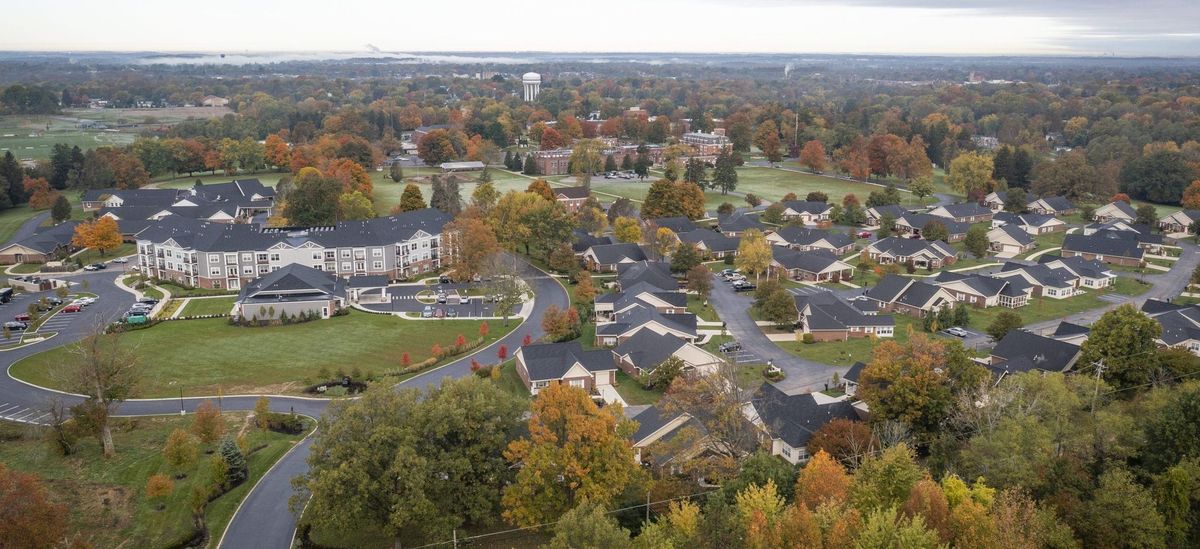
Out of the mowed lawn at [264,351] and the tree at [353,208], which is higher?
the tree at [353,208]

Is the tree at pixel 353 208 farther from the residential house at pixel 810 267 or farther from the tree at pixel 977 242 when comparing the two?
the tree at pixel 977 242

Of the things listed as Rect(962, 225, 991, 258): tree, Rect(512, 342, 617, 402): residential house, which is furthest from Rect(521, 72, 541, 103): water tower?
Rect(512, 342, 617, 402): residential house

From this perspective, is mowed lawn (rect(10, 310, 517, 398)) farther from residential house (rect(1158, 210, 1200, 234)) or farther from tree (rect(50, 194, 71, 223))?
residential house (rect(1158, 210, 1200, 234))

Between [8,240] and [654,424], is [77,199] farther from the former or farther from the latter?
[654,424]

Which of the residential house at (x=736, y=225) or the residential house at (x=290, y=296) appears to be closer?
the residential house at (x=290, y=296)

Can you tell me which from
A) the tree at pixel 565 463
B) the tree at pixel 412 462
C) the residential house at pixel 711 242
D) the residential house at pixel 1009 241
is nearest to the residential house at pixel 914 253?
the residential house at pixel 1009 241

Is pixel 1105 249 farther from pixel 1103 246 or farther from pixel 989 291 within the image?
pixel 989 291
